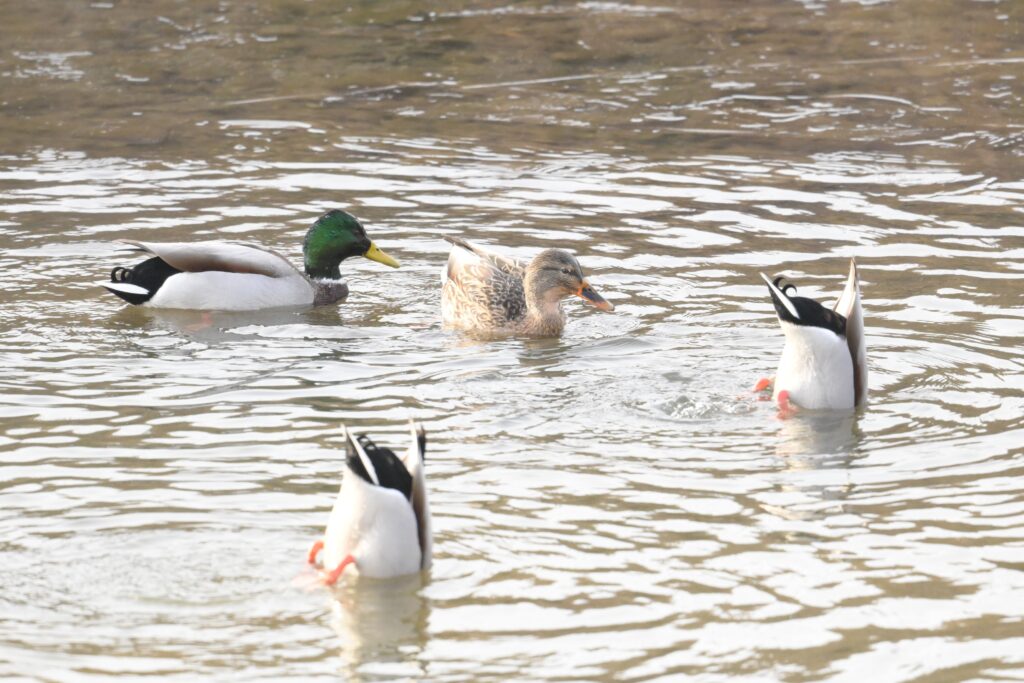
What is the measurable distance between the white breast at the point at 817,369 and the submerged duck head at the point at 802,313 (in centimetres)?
3

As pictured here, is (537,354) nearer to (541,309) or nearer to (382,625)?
(541,309)

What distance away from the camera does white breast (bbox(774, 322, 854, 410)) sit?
9.46 metres

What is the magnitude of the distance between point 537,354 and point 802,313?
7.79 feet

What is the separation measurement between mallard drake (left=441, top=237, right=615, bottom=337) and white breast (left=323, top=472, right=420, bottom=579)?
4612mm

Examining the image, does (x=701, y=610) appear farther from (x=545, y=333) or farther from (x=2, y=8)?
(x=2, y=8)

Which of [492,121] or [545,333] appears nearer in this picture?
[545,333]

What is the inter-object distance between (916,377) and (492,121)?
26.5 ft

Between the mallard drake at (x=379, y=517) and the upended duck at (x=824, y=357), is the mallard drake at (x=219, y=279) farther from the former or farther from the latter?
the mallard drake at (x=379, y=517)

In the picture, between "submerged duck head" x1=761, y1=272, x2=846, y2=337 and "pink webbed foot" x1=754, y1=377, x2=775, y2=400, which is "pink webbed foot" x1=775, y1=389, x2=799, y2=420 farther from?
"submerged duck head" x1=761, y1=272, x2=846, y2=337

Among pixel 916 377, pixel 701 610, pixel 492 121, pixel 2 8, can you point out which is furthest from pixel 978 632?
pixel 2 8

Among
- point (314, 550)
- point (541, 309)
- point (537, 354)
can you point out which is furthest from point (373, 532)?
point (541, 309)

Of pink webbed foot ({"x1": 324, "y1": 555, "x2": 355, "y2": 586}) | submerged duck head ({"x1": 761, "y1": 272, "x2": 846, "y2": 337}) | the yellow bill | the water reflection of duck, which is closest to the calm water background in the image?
the water reflection of duck

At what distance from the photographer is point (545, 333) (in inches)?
463

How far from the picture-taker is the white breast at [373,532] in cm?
701
